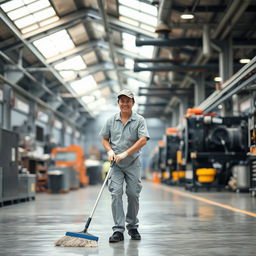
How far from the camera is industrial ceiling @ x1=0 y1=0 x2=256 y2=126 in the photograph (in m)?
18.0

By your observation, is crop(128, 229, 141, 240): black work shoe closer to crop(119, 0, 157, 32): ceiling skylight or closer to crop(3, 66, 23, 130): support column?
crop(119, 0, 157, 32): ceiling skylight

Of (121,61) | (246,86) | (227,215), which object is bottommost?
(227,215)

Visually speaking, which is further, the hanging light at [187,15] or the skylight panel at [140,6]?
the skylight panel at [140,6]

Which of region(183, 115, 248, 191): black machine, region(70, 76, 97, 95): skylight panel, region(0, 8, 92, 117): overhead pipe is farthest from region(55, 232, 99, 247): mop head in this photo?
region(70, 76, 97, 95): skylight panel

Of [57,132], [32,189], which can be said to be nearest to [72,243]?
[32,189]

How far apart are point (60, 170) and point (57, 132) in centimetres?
1950

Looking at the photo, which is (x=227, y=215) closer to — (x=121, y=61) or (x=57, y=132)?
(x=121, y=61)

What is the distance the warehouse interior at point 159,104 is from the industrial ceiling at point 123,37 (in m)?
0.06

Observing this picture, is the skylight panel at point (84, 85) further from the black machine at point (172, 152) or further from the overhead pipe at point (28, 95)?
the black machine at point (172, 152)

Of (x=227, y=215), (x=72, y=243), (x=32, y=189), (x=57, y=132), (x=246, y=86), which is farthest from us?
(x=57, y=132)

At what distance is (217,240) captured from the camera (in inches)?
207

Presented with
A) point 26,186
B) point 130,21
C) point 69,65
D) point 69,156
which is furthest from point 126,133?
point 69,65

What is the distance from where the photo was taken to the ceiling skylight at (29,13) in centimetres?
1900

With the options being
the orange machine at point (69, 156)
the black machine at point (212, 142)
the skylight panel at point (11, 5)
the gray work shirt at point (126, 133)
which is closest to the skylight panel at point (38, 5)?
the skylight panel at point (11, 5)
